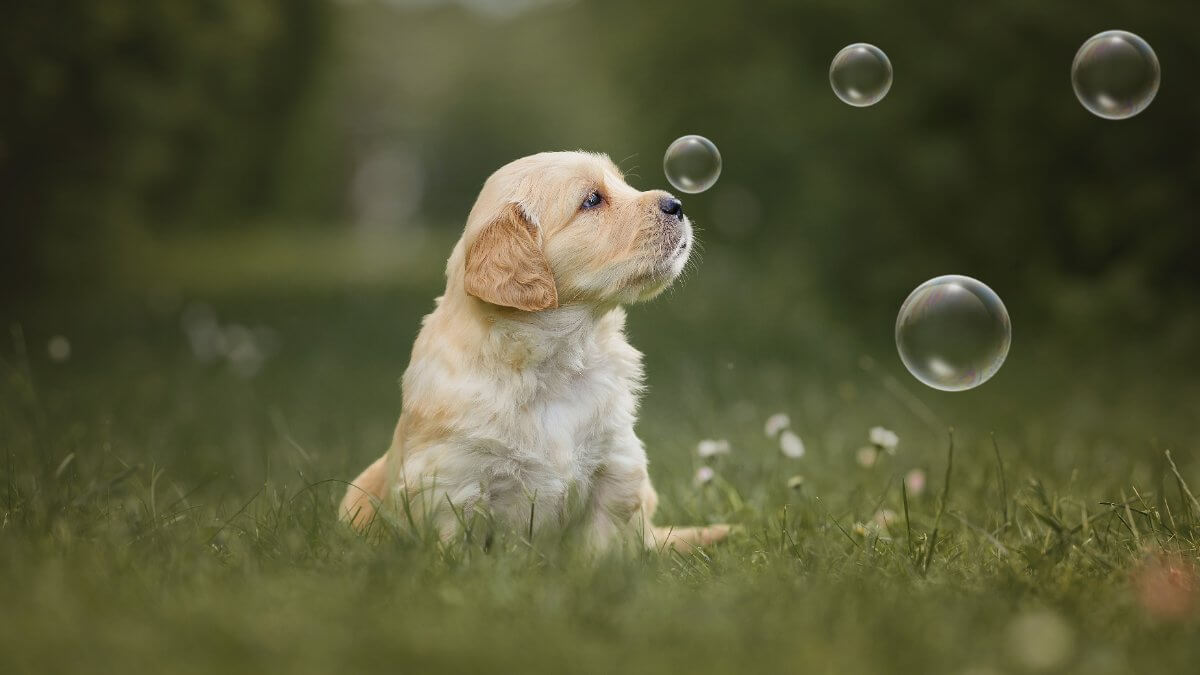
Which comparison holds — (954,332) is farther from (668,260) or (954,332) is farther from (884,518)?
(668,260)

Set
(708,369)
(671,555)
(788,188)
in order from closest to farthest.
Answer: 1. (671,555)
2. (708,369)
3. (788,188)

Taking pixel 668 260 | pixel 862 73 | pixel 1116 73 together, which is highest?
pixel 1116 73

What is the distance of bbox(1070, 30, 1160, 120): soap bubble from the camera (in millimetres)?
3947

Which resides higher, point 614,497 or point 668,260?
point 668,260

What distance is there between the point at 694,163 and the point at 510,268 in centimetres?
118

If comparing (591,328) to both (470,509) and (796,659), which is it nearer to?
(470,509)

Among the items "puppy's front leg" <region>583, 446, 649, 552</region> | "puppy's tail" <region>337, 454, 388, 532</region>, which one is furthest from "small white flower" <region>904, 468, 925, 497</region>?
"puppy's tail" <region>337, 454, 388, 532</region>

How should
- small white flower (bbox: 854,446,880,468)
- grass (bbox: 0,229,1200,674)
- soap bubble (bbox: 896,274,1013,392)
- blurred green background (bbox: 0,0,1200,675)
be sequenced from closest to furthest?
grass (bbox: 0,229,1200,674) → blurred green background (bbox: 0,0,1200,675) → soap bubble (bbox: 896,274,1013,392) → small white flower (bbox: 854,446,880,468)

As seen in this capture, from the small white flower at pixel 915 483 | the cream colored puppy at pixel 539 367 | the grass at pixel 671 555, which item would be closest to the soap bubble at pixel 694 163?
the cream colored puppy at pixel 539 367

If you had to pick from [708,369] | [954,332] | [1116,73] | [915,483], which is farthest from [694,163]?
[708,369]

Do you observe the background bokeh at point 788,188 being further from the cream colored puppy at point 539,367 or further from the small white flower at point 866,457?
the cream colored puppy at point 539,367

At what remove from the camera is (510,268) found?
10.0ft

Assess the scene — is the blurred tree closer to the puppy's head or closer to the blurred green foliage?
the blurred green foliage

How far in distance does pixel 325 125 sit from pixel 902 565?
18.3 metres
